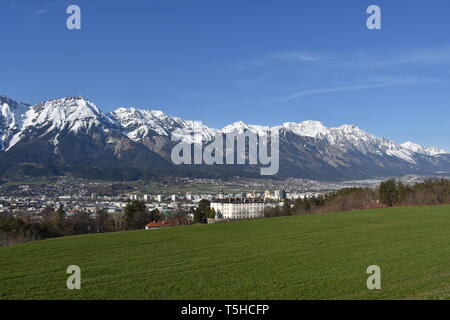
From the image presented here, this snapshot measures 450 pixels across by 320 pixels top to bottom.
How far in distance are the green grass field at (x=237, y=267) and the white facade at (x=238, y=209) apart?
7716cm

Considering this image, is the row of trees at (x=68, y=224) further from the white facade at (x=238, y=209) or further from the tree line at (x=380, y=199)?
the white facade at (x=238, y=209)

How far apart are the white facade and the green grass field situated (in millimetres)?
77161

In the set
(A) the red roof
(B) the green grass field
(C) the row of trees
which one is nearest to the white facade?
(C) the row of trees

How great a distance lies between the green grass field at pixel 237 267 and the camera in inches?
599

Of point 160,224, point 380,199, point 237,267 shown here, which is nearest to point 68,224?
point 160,224

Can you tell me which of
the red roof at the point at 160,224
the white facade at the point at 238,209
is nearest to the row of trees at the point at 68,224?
the red roof at the point at 160,224

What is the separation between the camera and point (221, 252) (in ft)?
83.8

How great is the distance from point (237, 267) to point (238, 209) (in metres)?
93.8

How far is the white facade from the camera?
110869 mm

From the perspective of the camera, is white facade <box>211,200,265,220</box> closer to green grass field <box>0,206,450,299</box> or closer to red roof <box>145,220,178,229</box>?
red roof <box>145,220,178,229</box>

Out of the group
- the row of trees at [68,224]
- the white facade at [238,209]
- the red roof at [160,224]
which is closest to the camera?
the row of trees at [68,224]

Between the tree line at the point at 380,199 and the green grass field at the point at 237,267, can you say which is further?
the tree line at the point at 380,199

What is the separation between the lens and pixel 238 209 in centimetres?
11369
